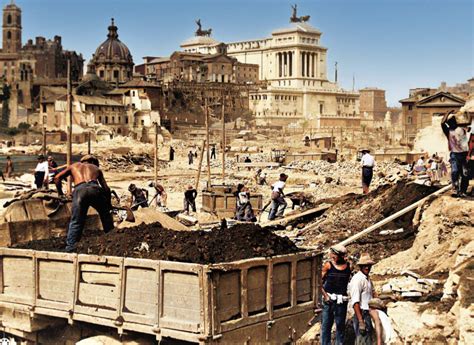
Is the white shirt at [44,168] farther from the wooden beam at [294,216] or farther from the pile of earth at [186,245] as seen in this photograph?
the pile of earth at [186,245]

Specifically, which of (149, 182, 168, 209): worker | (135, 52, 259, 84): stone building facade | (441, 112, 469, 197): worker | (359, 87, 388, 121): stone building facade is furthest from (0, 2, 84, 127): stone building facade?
(441, 112, 469, 197): worker

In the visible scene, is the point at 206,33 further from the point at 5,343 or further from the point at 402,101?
the point at 5,343

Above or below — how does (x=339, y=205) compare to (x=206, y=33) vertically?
below

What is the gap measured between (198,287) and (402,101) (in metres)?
75.1

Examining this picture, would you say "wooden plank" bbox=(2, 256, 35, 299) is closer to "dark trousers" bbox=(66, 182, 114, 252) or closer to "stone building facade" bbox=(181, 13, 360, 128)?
"dark trousers" bbox=(66, 182, 114, 252)

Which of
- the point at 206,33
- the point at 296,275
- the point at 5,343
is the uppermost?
the point at 206,33

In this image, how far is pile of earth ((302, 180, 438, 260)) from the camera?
46.3ft

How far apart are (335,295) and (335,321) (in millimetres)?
279

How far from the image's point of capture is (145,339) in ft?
29.5

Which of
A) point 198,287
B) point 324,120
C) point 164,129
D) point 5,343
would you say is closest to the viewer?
point 198,287

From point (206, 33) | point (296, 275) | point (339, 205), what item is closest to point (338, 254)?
point (296, 275)

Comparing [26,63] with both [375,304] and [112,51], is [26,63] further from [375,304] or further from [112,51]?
[375,304]

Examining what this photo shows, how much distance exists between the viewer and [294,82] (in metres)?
121

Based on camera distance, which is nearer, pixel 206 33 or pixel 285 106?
pixel 285 106
